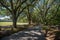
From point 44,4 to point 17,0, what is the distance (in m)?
19.0

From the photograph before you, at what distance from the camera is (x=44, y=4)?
5272 centimetres

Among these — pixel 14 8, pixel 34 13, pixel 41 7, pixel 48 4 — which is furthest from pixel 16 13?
pixel 34 13

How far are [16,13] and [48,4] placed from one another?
60.8 feet

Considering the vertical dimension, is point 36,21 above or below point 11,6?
below


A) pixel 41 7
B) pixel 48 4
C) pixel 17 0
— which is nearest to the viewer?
pixel 17 0

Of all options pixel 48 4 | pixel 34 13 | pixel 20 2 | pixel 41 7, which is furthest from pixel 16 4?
pixel 34 13

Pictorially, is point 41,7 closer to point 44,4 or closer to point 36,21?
point 44,4

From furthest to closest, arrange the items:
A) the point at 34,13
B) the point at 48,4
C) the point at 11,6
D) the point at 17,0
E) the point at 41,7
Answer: the point at 34,13 < the point at 41,7 < the point at 48,4 < the point at 17,0 < the point at 11,6

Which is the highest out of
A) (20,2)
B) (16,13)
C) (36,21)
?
(20,2)

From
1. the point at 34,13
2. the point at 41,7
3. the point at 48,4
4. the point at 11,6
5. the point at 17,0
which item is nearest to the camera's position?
the point at 11,6

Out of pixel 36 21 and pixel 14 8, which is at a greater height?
pixel 14 8

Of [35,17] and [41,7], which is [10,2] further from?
[35,17]

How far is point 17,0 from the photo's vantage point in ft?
115

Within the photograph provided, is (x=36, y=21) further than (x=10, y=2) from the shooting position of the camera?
Yes
